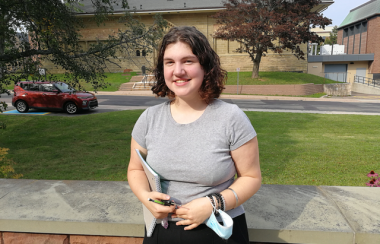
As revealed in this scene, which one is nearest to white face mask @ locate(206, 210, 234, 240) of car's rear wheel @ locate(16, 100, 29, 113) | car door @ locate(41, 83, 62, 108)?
car door @ locate(41, 83, 62, 108)

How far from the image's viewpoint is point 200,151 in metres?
1.56

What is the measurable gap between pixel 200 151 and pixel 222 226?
390 millimetres

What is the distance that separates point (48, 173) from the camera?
6.14 meters

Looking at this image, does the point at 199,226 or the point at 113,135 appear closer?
the point at 199,226

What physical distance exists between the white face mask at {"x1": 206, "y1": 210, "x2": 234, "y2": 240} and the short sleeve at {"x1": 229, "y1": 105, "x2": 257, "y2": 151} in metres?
0.35

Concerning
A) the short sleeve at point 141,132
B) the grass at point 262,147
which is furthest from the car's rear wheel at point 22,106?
the short sleeve at point 141,132

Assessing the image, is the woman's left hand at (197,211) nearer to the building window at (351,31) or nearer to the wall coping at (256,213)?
the wall coping at (256,213)

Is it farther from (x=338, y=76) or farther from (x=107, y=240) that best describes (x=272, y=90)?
(x=107, y=240)

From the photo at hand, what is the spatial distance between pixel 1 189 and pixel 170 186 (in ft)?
5.79

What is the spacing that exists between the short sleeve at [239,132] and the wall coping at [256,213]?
65 cm

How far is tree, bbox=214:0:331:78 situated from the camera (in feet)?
84.1

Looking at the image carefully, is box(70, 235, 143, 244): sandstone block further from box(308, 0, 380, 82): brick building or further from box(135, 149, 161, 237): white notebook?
box(308, 0, 380, 82): brick building

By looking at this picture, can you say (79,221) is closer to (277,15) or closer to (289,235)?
(289,235)

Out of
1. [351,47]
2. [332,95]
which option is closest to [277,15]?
[332,95]
